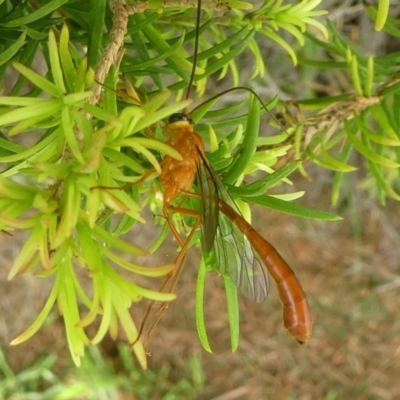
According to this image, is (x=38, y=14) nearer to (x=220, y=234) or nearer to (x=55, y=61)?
(x=55, y=61)

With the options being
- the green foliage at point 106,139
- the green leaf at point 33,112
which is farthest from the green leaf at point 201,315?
the green leaf at point 33,112

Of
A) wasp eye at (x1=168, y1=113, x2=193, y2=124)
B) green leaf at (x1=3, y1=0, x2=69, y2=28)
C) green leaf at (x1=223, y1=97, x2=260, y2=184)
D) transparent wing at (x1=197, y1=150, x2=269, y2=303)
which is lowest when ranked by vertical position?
transparent wing at (x1=197, y1=150, x2=269, y2=303)

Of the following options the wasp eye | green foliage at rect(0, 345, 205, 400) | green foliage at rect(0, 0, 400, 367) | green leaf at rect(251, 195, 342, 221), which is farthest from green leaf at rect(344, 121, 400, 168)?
green foliage at rect(0, 345, 205, 400)

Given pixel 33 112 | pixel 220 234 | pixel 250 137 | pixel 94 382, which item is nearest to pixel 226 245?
pixel 220 234

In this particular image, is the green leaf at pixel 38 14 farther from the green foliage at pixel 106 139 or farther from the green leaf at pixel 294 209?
the green leaf at pixel 294 209

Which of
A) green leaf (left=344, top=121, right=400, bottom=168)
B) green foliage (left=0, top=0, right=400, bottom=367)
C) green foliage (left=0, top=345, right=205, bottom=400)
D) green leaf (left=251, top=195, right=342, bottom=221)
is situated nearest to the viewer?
green foliage (left=0, top=0, right=400, bottom=367)

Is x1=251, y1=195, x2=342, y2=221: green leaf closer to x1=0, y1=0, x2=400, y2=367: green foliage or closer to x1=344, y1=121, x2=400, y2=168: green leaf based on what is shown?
x1=0, y1=0, x2=400, y2=367: green foliage

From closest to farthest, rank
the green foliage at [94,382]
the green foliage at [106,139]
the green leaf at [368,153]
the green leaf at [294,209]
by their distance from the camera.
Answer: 1. the green foliage at [106,139]
2. the green leaf at [294,209]
3. the green leaf at [368,153]
4. the green foliage at [94,382]

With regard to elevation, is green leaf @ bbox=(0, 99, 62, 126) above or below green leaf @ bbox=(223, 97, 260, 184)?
above

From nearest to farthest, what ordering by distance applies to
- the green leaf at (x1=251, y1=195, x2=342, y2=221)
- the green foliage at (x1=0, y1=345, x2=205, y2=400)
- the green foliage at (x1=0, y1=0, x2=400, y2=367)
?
the green foliage at (x1=0, y1=0, x2=400, y2=367)
the green leaf at (x1=251, y1=195, x2=342, y2=221)
the green foliage at (x1=0, y1=345, x2=205, y2=400)
